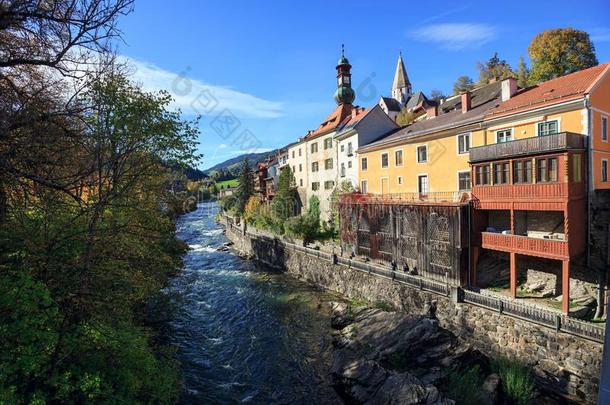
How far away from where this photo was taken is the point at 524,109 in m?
20.0

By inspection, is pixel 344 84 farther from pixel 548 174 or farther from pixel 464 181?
pixel 548 174

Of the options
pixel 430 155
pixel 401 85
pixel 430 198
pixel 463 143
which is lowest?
pixel 430 198

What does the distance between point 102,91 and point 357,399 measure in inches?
577

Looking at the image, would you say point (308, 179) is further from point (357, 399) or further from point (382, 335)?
point (357, 399)

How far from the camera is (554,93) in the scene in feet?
63.8

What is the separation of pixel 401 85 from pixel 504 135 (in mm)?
66016

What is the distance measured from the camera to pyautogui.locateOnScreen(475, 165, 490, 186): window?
67.6 ft

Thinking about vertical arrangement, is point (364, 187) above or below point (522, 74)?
below

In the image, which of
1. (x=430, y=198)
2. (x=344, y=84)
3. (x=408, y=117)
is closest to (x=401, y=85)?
(x=408, y=117)

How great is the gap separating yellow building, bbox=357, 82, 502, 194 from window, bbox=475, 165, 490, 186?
2.99m

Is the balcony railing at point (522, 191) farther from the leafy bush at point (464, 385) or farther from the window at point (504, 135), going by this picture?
the leafy bush at point (464, 385)

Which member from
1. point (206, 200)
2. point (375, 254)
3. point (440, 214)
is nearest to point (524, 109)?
point (440, 214)

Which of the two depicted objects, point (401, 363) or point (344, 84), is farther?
point (344, 84)

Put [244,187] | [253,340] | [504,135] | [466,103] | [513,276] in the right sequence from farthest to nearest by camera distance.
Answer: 1. [244,187]
2. [466,103]
3. [504,135]
4. [253,340]
5. [513,276]
